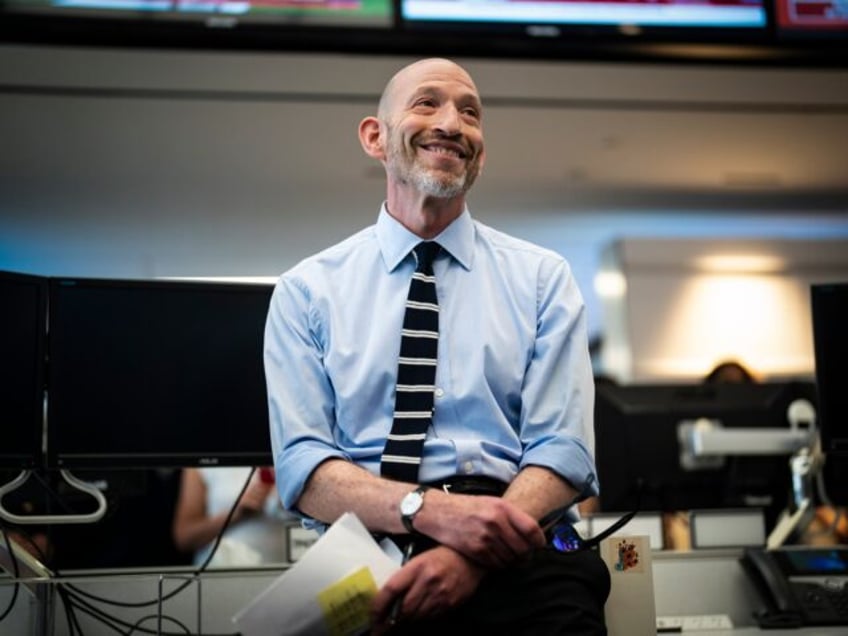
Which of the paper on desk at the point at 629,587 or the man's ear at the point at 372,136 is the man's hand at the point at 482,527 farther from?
the man's ear at the point at 372,136

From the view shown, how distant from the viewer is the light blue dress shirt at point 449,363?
1.48 meters

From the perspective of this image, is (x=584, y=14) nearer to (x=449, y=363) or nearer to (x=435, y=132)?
(x=435, y=132)

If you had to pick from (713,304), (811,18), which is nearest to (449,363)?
(811,18)

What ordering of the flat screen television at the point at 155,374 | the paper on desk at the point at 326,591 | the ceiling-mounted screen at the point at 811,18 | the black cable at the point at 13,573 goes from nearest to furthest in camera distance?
the paper on desk at the point at 326,591, the black cable at the point at 13,573, the flat screen television at the point at 155,374, the ceiling-mounted screen at the point at 811,18

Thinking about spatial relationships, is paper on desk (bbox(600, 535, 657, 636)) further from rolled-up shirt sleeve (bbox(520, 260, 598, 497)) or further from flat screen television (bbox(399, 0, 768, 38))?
flat screen television (bbox(399, 0, 768, 38))

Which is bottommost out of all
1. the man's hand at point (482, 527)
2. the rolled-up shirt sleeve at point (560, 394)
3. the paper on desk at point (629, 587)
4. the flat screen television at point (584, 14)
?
the paper on desk at point (629, 587)

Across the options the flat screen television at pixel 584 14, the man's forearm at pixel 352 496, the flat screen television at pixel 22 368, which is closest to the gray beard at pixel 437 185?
the man's forearm at pixel 352 496

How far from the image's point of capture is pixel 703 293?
6.42 m

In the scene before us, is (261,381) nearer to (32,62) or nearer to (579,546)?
(579,546)

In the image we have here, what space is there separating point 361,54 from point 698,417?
68.4 inches

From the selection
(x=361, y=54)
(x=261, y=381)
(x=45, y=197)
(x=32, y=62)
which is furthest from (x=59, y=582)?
(x=45, y=197)

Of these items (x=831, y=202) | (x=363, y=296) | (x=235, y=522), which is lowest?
(x=235, y=522)

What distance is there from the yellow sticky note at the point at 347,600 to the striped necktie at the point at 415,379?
0.64ft

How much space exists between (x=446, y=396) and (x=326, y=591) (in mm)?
358
